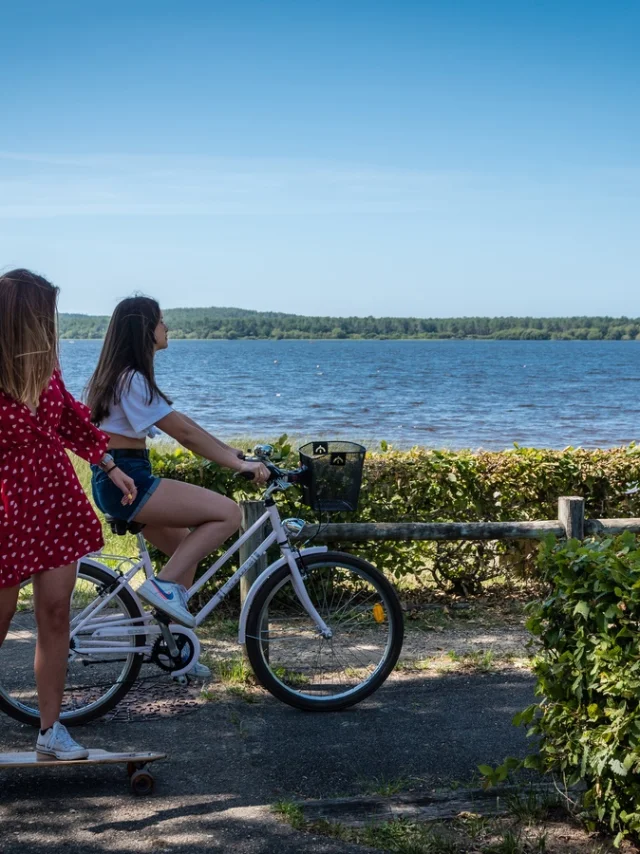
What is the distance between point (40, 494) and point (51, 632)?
577 millimetres

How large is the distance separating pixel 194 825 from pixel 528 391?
Answer: 6594 cm

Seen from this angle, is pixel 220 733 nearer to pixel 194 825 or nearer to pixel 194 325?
pixel 194 825

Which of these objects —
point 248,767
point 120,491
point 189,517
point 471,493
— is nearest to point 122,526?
point 120,491

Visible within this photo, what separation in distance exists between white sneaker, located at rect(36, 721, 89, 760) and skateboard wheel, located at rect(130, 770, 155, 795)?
238 millimetres

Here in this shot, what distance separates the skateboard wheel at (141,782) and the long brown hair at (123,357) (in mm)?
1729

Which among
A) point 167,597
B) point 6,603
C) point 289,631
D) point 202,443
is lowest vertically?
point 289,631

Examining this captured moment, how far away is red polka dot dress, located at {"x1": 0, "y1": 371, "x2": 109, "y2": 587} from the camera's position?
384 centimetres

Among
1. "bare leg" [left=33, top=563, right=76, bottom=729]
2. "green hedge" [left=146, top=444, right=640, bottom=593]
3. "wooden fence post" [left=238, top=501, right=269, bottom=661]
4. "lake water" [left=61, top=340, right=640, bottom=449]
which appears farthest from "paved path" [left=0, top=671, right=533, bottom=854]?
"lake water" [left=61, top=340, right=640, bottom=449]

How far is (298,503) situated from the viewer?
6988 mm

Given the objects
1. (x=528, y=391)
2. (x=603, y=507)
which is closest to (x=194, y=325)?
(x=528, y=391)

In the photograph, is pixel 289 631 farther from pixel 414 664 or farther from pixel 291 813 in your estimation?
pixel 291 813

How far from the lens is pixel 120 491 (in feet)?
15.3

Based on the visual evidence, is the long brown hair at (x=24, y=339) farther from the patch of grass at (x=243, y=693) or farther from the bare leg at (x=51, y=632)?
the patch of grass at (x=243, y=693)

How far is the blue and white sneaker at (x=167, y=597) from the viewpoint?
15.7 ft
